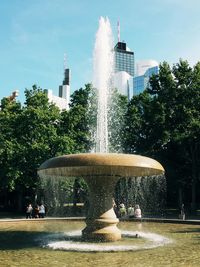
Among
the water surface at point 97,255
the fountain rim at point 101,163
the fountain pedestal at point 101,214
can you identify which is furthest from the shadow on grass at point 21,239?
the fountain rim at point 101,163

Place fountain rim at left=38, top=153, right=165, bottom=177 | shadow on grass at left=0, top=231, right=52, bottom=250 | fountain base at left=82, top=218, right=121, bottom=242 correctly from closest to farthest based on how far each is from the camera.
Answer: fountain rim at left=38, top=153, right=165, bottom=177 → shadow on grass at left=0, top=231, right=52, bottom=250 → fountain base at left=82, top=218, right=121, bottom=242

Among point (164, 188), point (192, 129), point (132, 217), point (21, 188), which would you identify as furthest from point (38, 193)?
point (132, 217)

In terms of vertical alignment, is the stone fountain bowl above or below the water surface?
above

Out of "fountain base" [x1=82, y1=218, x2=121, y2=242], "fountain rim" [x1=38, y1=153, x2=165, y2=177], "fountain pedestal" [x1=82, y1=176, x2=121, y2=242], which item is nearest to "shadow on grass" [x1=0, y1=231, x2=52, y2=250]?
"fountain base" [x1=82, y1=218, x2=121, y2=242]

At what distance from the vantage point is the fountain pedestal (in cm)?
1526

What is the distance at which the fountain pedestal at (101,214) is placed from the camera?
15265 millimetres

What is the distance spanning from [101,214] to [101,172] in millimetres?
1613

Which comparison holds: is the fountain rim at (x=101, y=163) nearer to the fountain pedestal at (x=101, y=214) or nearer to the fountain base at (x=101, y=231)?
the fountain pedestal at (x=101, y=214)

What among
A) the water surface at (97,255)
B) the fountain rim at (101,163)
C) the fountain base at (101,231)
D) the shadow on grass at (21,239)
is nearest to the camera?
the water surface at (97,255)

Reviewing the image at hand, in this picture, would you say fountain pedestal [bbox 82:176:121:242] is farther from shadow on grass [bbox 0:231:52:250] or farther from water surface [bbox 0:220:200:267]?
shadow on grass [bbox 0:231:52:250]

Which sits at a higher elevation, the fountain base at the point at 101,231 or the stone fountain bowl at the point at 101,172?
the stone fountain bowl at the point at 101,172

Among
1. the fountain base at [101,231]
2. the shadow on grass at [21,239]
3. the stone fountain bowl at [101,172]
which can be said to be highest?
the stone fountain bowl at [101,172]

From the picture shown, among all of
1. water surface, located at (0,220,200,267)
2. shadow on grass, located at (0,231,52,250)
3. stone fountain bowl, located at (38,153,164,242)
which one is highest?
stone fountain bowl, located at (38,153,164,242)

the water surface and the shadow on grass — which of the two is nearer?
the water surface
